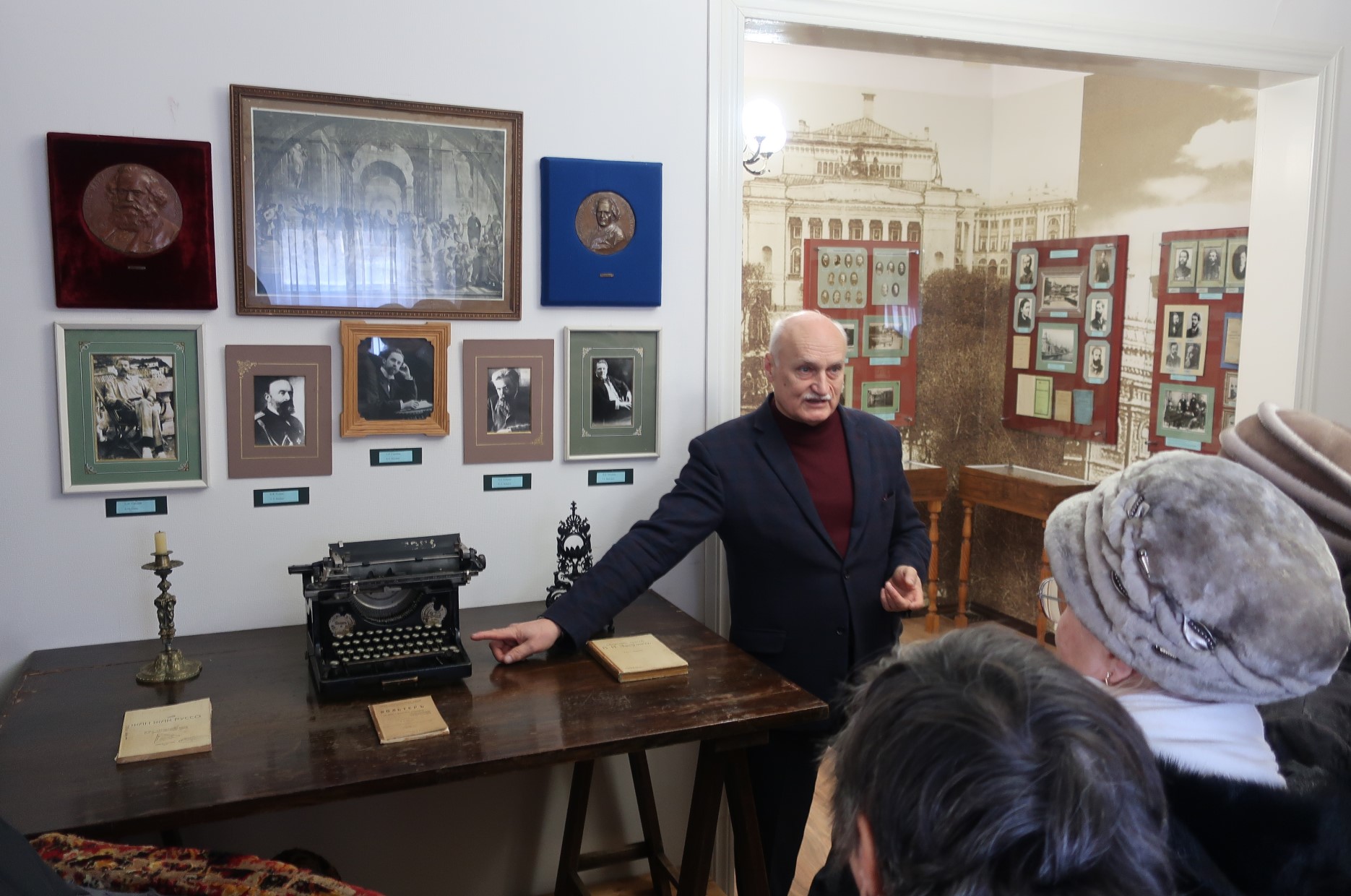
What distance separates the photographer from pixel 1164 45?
12.0 ft

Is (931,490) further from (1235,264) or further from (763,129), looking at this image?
(763,129)

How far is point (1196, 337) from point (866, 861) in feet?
17.0

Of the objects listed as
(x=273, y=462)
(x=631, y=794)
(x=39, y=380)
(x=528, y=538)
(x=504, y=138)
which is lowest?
(x=631, y=794)

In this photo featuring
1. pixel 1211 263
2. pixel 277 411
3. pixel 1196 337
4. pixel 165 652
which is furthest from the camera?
pixel 1196 337

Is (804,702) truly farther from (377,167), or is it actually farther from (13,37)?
(13,37)

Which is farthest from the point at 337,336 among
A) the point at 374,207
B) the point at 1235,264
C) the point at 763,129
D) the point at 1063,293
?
the point at 1063,293

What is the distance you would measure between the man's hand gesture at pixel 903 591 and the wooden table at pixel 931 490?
341 cm

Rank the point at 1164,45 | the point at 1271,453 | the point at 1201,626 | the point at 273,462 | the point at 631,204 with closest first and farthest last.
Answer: the point at 1201,626, the point at 1271,453, the point at 273,462, the point at 631,204, the point at 1164,45

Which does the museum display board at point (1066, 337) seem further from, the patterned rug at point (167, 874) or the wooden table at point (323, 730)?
the patterned rug at point (167, 874)

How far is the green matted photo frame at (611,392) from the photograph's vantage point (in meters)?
3.08

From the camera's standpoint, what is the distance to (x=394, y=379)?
2.86 metres

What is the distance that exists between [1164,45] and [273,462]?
10.8ft

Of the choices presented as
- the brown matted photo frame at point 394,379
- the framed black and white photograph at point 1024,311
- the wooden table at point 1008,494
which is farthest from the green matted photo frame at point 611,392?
the framed black and white photograph at point 1024,311

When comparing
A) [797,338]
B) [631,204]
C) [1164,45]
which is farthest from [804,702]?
[1164,45]
